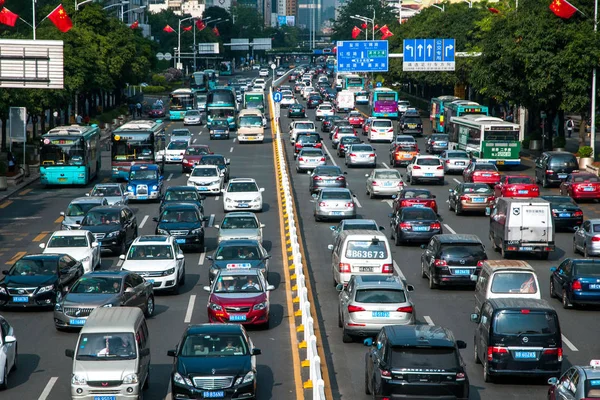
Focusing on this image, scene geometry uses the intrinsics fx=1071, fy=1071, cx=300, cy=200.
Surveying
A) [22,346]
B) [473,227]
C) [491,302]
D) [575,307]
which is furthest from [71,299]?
[473,227]

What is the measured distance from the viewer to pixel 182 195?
142ft

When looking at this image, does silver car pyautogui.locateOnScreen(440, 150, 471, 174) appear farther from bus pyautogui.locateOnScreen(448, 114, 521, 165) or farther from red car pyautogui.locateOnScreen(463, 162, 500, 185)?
red car pyautogui.locateOnScreen(463, 162, 500, 185)

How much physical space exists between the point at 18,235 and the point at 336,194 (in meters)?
12.4

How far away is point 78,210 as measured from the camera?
130ft

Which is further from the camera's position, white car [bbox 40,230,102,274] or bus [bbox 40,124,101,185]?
bus [bbox 40,124,101,185]

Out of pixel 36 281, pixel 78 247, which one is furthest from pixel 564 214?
pixel 36 281

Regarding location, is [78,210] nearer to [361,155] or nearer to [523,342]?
[523,342]

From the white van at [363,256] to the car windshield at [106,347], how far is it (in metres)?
10.5

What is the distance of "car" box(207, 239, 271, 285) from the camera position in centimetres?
2989

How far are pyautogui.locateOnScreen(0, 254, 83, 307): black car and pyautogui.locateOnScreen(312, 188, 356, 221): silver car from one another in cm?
1472

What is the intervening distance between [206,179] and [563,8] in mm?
24070

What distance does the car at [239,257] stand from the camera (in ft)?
98.1

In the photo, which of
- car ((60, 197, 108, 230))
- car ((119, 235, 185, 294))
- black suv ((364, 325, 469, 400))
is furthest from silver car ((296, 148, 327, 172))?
black suv ((364, 325, 469, 400))

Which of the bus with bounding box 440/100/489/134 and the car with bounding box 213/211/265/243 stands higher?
the bus with bounding box 440/100/489/134
